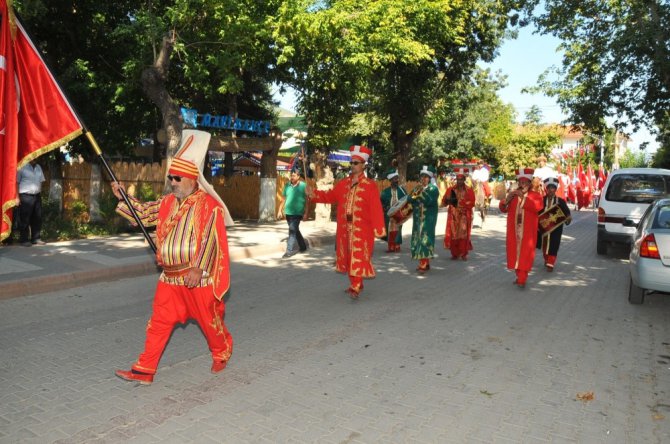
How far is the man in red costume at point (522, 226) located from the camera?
9.10 m

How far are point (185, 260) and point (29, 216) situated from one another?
8.22 metres

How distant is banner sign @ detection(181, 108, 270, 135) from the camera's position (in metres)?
15.2

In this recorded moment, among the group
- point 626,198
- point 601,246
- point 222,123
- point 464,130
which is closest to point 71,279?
point 222,123

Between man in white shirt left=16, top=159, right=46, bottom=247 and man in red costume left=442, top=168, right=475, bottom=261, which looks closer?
man in white shirt left=16, top=159, right=46, bottom=247

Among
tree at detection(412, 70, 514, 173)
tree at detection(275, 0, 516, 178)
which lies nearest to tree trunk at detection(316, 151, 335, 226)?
tree at detection(275, 0, 516, 178)

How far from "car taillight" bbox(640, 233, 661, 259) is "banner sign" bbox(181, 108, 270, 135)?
11124mm

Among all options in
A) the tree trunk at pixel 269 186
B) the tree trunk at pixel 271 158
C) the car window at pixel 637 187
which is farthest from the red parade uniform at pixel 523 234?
the tree trunk at pixel 271 158

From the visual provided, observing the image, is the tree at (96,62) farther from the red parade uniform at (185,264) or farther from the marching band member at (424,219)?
the red parade uniform at (185,264)

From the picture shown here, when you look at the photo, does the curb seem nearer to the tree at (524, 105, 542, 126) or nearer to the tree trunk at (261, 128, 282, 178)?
the tree trunk at (261, 128, 282, 178)

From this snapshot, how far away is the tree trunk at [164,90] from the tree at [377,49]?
2541 millimetres

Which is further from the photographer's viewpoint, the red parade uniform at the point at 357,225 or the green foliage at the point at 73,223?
the green foliage at the point at 73,223

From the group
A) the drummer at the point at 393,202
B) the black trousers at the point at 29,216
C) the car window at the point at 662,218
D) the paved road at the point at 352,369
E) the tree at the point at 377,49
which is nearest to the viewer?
the paved road at the point at 352,369

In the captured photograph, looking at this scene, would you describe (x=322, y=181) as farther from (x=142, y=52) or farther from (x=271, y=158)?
(x=142, y=52)

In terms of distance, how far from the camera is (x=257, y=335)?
6082 mm
